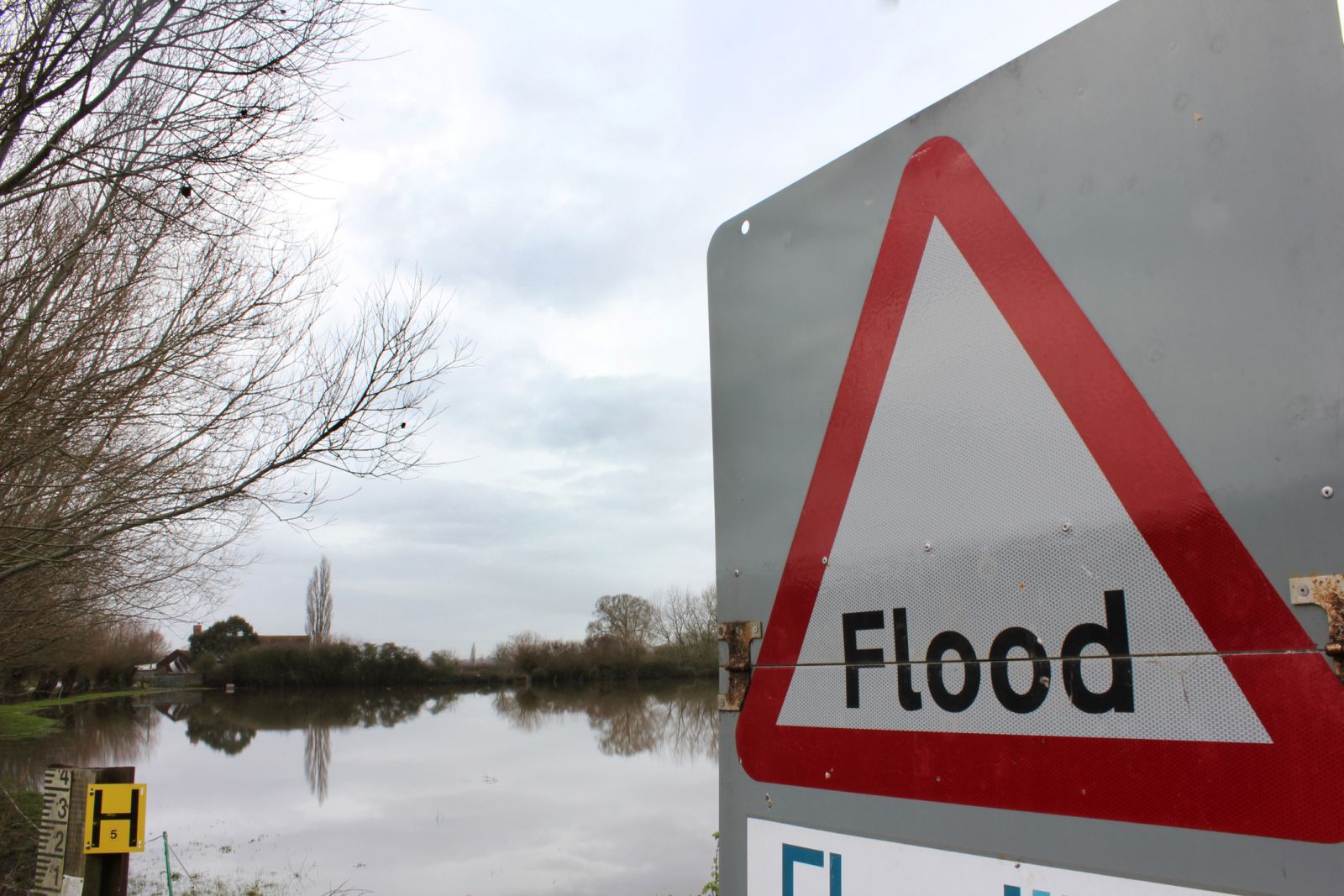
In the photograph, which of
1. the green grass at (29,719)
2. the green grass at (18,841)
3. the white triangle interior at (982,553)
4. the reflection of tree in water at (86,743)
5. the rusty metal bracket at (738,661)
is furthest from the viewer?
the green grass at (29,719)

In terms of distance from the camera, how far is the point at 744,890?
4.99 ft

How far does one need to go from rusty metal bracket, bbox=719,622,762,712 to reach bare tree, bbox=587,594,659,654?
63709 millimetres

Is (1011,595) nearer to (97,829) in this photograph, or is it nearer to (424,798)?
(97,829)

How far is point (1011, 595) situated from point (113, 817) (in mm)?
6247

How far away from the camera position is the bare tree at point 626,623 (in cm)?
6525

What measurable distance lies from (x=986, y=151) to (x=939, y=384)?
0.34m

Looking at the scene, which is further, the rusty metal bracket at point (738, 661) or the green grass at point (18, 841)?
the green grass at point (18, 841)

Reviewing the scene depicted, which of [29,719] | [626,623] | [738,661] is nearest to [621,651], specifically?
[626,623]

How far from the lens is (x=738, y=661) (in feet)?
5.24

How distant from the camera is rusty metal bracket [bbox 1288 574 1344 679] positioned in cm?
88

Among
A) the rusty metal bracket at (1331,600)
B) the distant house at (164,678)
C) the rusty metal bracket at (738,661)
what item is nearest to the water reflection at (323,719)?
the distant house at (164,678)

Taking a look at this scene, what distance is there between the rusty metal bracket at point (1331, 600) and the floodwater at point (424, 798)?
13.8 m

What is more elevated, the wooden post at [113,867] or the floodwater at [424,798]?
the wooden post at [113,867]

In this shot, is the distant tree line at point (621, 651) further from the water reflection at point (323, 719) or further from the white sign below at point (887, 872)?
the white sign below at point (887, 872)
